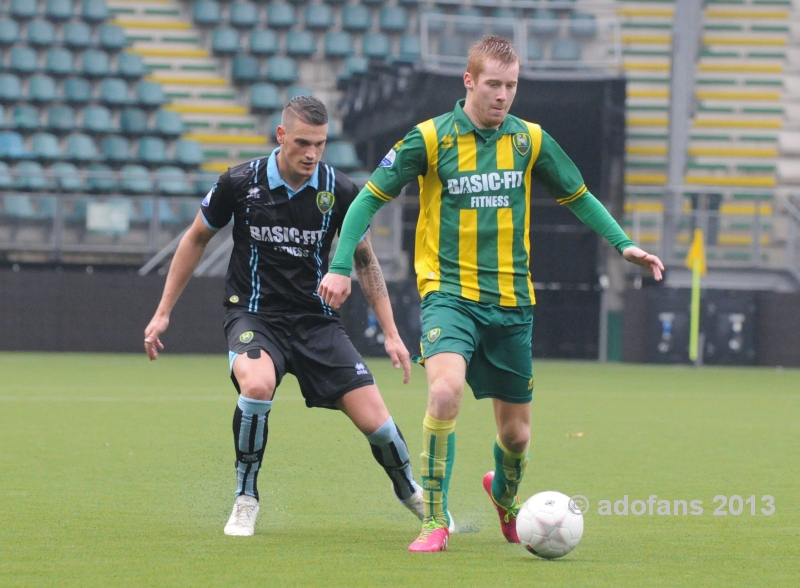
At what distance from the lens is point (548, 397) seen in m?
12.6

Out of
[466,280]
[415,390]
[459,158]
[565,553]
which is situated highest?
[459,158]

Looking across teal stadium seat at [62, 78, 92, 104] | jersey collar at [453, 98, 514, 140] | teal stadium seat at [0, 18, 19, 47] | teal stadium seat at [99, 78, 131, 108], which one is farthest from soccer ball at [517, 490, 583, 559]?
teal stadium seat at [0, 18, 19, 47]

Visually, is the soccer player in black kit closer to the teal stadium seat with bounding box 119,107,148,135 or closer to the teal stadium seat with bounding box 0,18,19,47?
the teal stadium seat with bounding box 119,107,148,135

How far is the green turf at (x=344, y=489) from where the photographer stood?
4.42 m

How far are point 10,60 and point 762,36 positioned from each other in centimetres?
1363

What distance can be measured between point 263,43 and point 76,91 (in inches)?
137

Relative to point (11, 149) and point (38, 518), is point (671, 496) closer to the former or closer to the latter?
point (38, 518)

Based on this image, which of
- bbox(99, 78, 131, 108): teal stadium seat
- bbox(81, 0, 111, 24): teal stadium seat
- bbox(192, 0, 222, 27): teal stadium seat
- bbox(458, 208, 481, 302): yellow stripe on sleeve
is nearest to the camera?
bbox(458, 208, 481, 302): yellow stripe on sleeve

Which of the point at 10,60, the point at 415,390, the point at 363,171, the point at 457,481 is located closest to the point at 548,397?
the point at 415,390

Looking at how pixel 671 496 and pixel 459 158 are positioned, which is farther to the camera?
pixel 671 496

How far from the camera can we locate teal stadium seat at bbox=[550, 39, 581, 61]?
1948cm

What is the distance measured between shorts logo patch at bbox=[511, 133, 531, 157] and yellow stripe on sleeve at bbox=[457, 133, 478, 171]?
0.17 meters

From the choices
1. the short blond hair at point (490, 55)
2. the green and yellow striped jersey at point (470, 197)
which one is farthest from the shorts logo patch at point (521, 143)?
the short blond hair at point (490, 55)

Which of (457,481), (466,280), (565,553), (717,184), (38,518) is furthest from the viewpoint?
(717,184)
